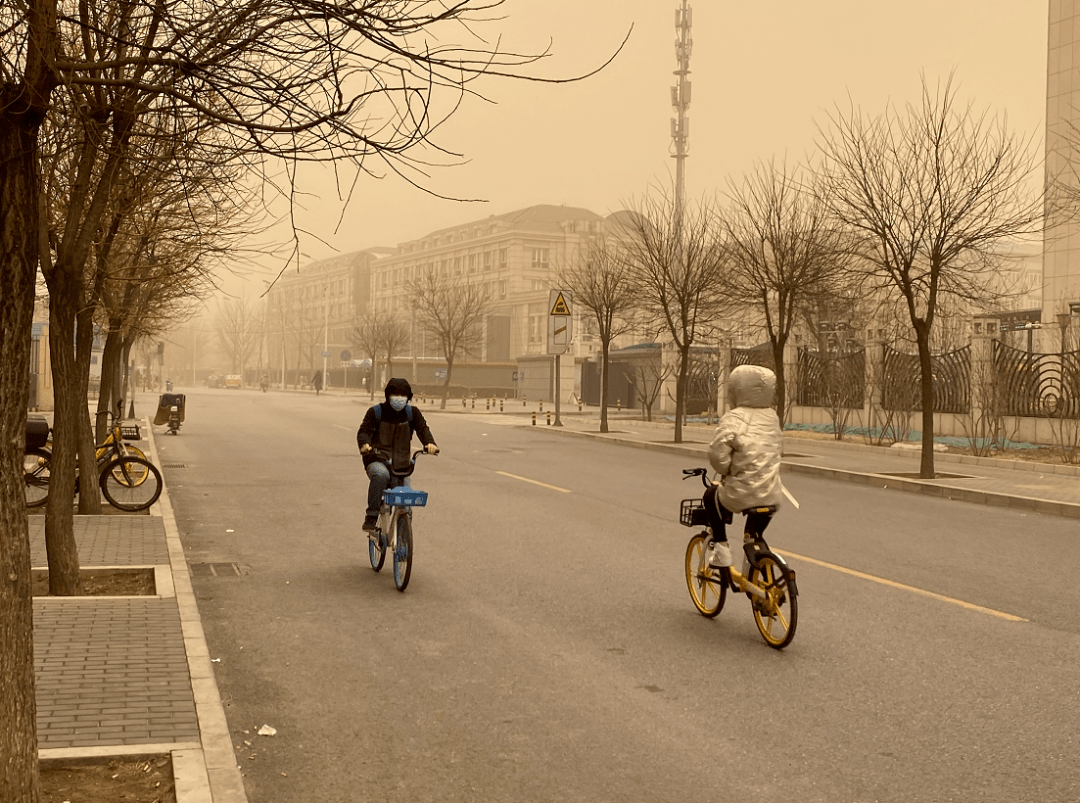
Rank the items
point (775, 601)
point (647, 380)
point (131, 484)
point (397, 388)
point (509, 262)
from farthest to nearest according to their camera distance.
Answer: point (509, 262) < point (647, 380) < point (131, 484) < point (397, 388) < point (775, 601)

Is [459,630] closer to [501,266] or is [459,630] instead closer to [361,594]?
[361,594]

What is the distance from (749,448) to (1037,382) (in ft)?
62.9

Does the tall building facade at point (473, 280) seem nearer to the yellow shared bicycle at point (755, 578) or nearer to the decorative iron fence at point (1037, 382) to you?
the decorative iron fence at point (1037, 382)

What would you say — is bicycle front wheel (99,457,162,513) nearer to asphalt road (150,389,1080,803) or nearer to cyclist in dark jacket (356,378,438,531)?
asphalt road (150,389,1080,803)

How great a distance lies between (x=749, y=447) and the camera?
7.00 m

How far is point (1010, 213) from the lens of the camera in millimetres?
20109

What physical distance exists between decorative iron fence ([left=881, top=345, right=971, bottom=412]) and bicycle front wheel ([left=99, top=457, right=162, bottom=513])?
18390 mm

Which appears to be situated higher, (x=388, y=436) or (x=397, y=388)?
(x=397, y=388)

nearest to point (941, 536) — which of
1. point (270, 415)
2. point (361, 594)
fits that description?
point (361, 594)

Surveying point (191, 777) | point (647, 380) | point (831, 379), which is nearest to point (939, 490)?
point (831, 379)

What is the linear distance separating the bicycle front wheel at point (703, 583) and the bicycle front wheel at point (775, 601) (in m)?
0.54

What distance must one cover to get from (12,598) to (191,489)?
1278 cm

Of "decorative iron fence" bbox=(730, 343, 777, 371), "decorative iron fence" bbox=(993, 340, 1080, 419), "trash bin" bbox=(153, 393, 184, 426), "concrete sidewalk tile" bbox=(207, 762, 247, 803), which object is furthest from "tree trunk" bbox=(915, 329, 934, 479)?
"trash bin" bbox=(153, 393, 184, 426)

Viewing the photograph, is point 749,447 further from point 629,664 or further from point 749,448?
point 629,664
